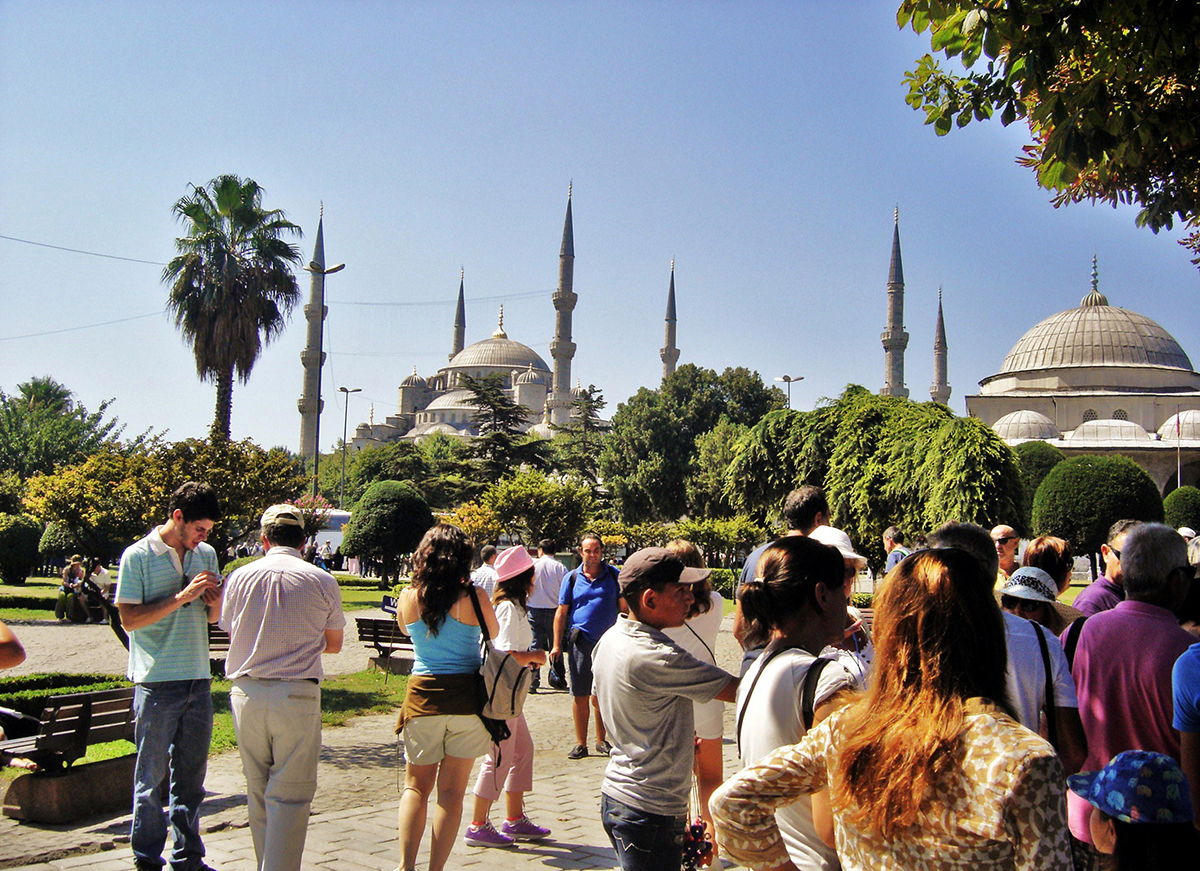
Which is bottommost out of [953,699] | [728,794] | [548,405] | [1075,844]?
[1075,844]

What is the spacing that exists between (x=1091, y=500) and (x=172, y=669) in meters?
29.7

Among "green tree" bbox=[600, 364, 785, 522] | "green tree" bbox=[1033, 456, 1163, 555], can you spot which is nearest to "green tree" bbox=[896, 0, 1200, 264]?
"green tree" bbox=[1033, 456, 1163, 555]

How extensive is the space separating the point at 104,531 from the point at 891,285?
183 ft

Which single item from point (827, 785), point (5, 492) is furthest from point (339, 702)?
point (5, 492)

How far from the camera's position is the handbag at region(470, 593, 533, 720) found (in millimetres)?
3840

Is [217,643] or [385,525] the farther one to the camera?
[385,525]

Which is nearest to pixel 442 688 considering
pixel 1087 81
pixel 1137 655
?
pixel 1137 655

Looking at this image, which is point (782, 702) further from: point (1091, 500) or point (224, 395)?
point (1091, 500)

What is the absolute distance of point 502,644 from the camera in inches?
238

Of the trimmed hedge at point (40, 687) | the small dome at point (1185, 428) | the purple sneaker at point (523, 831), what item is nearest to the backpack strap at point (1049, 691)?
the purple sneaker at point (523, 831)

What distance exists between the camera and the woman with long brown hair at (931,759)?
4.72 ft

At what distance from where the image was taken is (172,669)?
391cm

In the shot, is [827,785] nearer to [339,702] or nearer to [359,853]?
[359,853]

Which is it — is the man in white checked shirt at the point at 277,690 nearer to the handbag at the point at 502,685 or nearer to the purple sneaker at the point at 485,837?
the handbag at the point at 502,685
